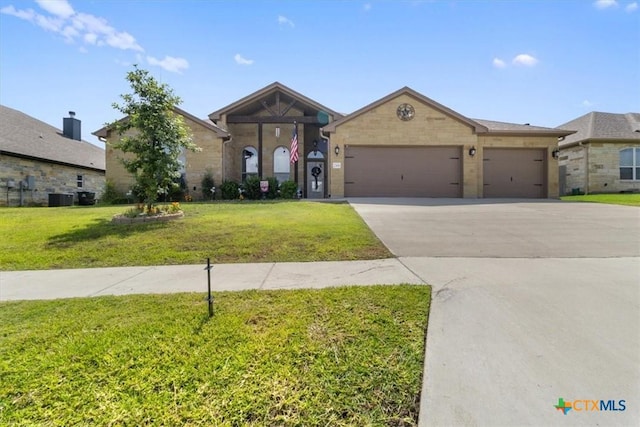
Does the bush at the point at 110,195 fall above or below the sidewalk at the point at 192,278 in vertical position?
above

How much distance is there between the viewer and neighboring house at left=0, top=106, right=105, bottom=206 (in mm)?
16516

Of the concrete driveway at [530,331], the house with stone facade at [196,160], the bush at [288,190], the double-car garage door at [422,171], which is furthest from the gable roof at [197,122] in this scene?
the concrete driveway at [530,331]

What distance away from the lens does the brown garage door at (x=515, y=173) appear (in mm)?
16938

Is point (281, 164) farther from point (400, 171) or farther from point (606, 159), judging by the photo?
point (606, 159)

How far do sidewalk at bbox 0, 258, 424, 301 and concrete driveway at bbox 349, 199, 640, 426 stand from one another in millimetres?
776

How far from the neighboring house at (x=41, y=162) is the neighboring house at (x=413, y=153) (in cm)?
497

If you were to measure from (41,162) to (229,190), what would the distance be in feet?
38.7

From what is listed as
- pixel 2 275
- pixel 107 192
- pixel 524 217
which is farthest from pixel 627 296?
pixel 107 192

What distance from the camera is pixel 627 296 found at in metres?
3.64

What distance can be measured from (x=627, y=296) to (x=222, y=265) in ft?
17.9

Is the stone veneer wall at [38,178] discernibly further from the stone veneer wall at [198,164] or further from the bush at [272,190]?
the bush at [272,190]

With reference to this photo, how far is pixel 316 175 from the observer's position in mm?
19406

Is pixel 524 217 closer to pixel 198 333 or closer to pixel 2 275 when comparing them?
pixel 198 333

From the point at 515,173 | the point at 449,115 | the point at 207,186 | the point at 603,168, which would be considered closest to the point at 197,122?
the point at 207,186
